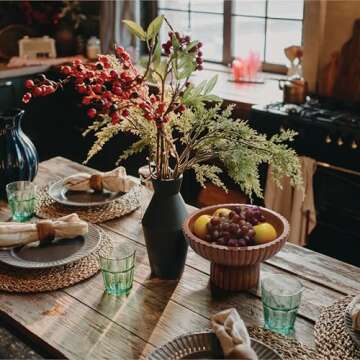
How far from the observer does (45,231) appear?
170 centimetres

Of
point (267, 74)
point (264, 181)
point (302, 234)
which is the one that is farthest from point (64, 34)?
point (302, 234)

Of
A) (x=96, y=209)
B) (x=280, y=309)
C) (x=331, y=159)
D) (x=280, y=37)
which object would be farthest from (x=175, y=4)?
(x=280, y=309)

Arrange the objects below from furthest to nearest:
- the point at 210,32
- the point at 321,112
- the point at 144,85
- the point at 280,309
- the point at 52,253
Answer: the point at 210,32 < the point at 321,112 < the point at 52,253 < the point at 144,85 < the point at 280,309

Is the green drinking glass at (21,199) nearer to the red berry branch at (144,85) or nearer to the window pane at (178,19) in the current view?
the red berry branch at (144,85)

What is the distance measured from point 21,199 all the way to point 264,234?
2.87 ft

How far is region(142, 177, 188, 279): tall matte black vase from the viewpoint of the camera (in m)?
1.55

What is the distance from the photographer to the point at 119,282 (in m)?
1.49

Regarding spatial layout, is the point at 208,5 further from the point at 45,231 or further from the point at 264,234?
the point at 264,234

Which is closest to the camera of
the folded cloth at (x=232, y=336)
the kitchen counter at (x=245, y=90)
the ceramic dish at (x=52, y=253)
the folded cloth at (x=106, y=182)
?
the folded cloth at (x=232, y=336)

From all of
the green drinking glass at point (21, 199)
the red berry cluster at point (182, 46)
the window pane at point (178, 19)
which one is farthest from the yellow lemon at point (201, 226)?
the window pane at point (178, 19)

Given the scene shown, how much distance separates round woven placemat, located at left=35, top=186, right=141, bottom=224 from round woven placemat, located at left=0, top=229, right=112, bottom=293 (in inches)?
10.4

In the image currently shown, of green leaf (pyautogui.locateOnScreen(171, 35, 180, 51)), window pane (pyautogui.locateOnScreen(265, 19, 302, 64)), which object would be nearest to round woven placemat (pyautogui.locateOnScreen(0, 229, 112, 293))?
green leaf (pyautogui.locateOnScreen(171, 35, 180, 51))

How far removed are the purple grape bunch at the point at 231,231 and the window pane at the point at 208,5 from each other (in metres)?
2.67

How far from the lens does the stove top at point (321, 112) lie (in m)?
2.68
